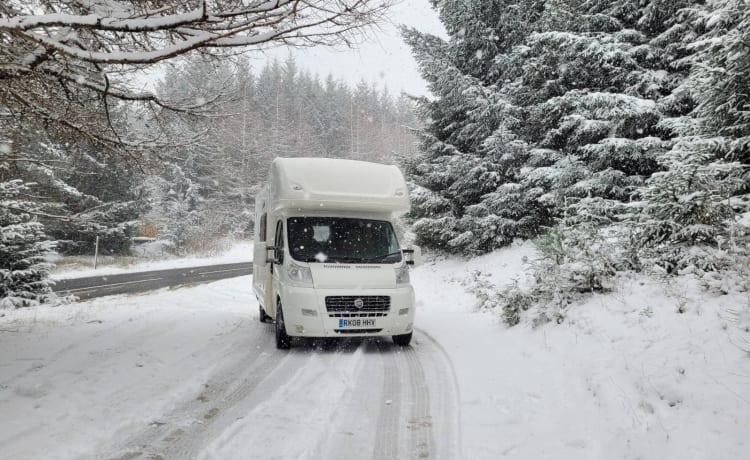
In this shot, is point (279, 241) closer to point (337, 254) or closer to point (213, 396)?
point (337, 254)

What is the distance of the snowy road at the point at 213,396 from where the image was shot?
367cm

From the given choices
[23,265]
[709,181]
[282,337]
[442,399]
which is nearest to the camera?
[442,399]

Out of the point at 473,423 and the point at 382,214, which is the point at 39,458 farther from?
the point at 382,214

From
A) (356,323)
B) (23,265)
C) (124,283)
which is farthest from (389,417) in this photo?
(124,283)

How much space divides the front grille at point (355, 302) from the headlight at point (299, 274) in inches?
17.5

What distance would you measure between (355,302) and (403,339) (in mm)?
1176

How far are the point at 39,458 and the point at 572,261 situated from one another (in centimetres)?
689

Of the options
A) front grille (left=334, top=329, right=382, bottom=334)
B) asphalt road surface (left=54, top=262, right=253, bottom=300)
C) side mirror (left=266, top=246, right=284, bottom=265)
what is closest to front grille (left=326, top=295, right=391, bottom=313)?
front grille (left=334, top=329, right=382, bottom=334)

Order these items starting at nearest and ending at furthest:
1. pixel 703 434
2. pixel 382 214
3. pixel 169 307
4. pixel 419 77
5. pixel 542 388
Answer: pixel 703 434, pixel 542 388, pixel 382 214, pixel 169 307, pixel 419 77

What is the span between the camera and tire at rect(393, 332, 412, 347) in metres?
7.34

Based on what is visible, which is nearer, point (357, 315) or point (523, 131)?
point (357, 315)

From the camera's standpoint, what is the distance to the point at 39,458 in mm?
3287

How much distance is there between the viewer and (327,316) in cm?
673

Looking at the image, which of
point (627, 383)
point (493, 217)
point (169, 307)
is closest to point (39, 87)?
point (169, 307)
